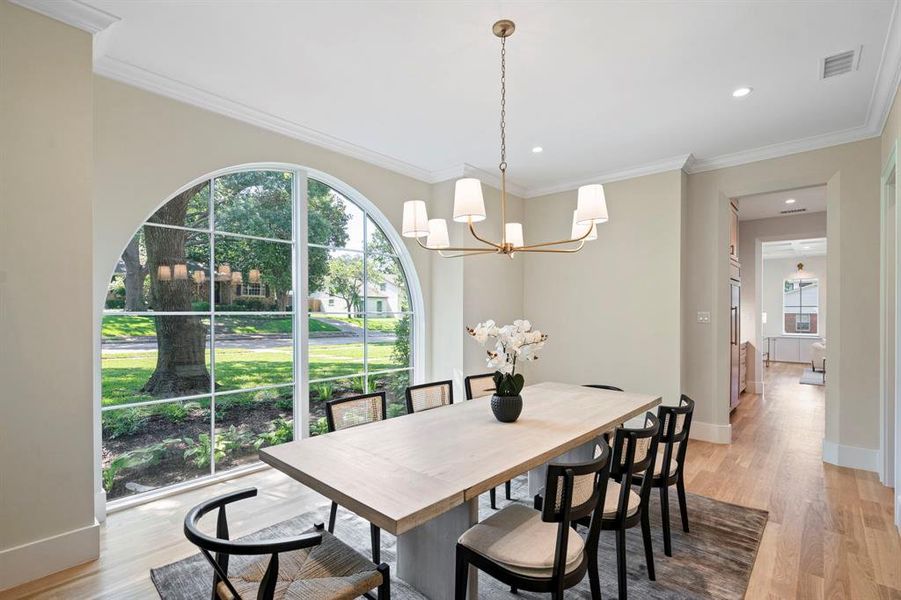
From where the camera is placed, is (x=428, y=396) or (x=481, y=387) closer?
(x=428, y=396)

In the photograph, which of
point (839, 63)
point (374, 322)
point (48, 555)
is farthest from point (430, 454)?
point (839, 63)

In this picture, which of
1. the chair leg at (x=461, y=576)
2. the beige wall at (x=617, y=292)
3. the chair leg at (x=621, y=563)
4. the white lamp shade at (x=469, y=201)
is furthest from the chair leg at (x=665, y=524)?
the beige wall at (x=617, y=292)

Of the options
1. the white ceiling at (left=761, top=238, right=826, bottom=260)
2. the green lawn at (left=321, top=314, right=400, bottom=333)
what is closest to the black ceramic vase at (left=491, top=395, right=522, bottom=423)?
the green lawn at (left=321, top=314, right=400, bottom=333)

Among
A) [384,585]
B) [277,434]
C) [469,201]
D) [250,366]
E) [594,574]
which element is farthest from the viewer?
[277,434]

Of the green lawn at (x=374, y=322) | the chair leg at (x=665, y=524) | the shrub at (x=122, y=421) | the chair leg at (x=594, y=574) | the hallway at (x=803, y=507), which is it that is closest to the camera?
the chair leg at (x=594, y=574)

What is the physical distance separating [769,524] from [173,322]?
4.31 m

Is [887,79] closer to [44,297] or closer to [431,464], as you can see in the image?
[431,464]

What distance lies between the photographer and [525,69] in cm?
277

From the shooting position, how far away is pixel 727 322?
4.50m

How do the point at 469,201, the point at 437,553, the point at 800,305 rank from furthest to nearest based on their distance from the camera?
1. the point at 800,305
2. the point at 469,201
3. the point at 437,553

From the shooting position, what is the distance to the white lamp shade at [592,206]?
92.5 inches

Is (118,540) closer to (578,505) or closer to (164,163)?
(164,163)

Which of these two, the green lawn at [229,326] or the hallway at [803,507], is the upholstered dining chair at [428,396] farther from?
the hallway at [803,507]

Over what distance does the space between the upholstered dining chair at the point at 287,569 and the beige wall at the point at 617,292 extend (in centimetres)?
387
